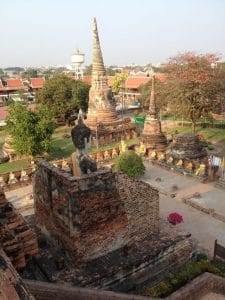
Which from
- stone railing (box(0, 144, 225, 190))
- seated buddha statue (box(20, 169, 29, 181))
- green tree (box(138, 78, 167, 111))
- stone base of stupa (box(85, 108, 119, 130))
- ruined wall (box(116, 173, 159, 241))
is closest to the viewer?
ruined wall (box(116, 173, 159, 241))

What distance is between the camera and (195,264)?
10375mm

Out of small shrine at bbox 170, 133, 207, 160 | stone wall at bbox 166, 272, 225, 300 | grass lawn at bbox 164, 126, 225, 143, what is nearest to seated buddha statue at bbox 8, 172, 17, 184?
small shrine at bbox 170, 133, 207, 160

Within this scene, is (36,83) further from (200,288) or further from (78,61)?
(200,288)

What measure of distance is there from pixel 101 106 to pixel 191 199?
17.0 m

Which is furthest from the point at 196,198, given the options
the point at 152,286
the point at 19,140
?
the point at 19,140

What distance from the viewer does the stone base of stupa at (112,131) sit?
29547mm

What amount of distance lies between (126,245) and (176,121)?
3197 cm

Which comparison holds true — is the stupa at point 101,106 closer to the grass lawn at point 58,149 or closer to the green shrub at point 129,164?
the grass lawn at point 58,149

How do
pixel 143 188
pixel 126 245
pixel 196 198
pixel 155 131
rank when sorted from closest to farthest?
pixel 126 245 < pixel 143 188 < pixel 196 198 < pixel 155 131

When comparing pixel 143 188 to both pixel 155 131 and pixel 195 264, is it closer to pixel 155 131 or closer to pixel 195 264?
pixel 195 264

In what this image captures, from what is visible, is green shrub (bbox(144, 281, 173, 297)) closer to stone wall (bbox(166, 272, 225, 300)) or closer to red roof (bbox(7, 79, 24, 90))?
stone wall (bbox(166, 272, 225, 300))

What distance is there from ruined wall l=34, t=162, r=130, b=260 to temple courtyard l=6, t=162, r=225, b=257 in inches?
180

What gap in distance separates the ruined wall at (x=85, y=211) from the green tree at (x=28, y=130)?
42.1ft

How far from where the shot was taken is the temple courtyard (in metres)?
13.1
